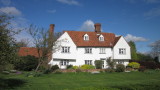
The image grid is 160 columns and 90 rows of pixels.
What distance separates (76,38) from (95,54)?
6325 mm

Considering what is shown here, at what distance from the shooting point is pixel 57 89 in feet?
42.9

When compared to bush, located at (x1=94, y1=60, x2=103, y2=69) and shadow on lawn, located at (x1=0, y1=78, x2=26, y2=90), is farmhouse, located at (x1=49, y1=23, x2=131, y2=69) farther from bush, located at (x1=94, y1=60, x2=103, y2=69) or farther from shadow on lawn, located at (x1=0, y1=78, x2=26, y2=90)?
shadow on lawn, located at (x1=0, y1=78, x2=26, y2=90)

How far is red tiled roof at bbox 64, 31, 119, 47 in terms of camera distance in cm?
3791

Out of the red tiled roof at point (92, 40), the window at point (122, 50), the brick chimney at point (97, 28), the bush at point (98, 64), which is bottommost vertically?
the bush at point (98, 64)

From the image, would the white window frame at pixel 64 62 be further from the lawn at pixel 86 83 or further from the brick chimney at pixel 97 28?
the lawn at pixel 86 83

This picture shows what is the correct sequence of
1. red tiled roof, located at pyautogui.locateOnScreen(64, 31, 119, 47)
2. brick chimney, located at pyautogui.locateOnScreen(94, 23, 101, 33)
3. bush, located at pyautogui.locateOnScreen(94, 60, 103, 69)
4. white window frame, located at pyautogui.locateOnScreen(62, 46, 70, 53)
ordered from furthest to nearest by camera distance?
brick chimney, located at pyautogui.locateOnScreen(94, 23, 101, 33) < red tiled roof, located at pyautogui.locateOnScreen(64, 31, 119, 47) < white window frame, located at pyautogui.locateOnScreen(62, 46, 70, 53) < bush, located at pyautogui.locateOnScreen(94, 60, 103, 69)

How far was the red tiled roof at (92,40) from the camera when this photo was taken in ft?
124

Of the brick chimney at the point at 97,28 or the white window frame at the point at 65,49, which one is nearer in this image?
the white window frame at the point at 65,49

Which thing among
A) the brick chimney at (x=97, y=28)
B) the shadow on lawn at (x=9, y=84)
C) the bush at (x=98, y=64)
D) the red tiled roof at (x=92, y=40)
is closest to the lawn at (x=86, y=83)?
the shadow on lawn at (x=9, y=84)

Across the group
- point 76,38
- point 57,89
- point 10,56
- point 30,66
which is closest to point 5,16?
point 10,56

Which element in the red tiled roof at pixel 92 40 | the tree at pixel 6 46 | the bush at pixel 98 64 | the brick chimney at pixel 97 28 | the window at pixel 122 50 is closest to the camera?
the tree at pixel 6 46

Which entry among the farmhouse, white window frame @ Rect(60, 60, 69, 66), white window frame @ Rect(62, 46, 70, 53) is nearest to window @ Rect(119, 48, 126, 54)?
the farmhouse

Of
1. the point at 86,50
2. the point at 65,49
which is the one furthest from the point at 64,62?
the point at 86,50

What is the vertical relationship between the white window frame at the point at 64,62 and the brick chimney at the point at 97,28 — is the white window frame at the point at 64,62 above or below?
below
